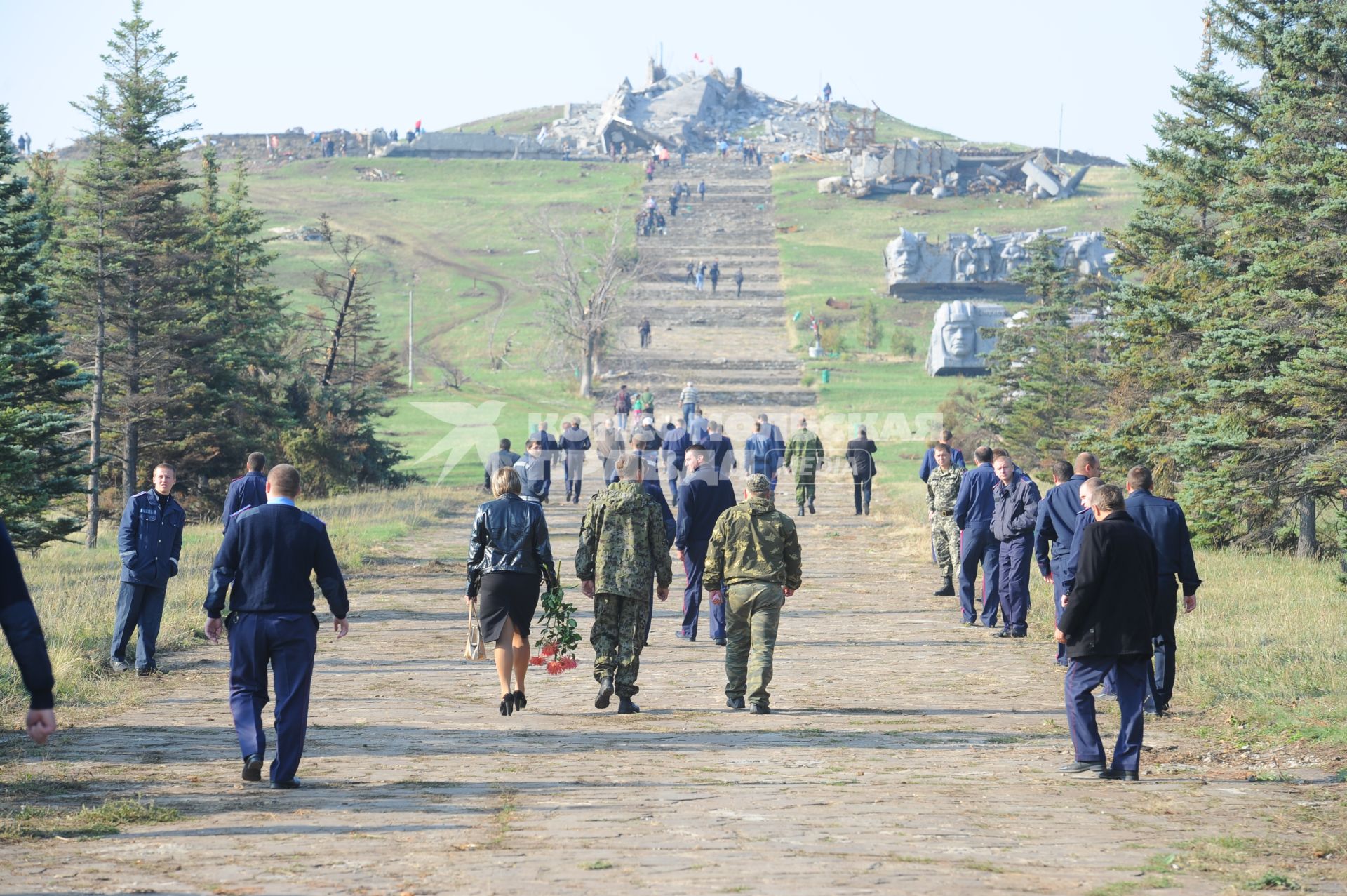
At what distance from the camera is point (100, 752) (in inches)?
336

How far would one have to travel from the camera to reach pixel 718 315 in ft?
228

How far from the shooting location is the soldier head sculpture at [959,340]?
56562 mm

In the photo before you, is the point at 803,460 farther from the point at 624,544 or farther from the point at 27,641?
the point at 27,641

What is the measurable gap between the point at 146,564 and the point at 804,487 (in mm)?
17735

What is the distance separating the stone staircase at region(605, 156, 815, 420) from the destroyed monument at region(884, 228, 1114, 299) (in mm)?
6557

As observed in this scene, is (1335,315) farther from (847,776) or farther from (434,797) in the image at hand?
(434,797)

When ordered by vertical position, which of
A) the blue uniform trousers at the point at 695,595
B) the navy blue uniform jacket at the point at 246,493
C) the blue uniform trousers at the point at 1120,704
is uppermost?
the navy blue uniform jacket at the point at 246,493

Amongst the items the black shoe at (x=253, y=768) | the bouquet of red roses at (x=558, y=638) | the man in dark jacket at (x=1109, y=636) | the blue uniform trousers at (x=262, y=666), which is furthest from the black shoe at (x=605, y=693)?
the man in dark jacket at (x=1109, y=636)

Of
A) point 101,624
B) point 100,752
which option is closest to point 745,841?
point 100,752

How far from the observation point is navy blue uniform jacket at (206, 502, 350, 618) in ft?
25.7

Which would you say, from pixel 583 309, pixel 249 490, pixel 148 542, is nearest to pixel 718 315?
pixel 583 309

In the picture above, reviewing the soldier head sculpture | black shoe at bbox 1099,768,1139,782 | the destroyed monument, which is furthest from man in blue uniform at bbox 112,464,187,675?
the destroyed monument

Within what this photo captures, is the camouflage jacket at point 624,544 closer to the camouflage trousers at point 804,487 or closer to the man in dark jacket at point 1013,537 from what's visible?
the man in dark jacket at point 1013,537

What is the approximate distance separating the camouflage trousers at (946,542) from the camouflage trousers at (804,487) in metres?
10.0
